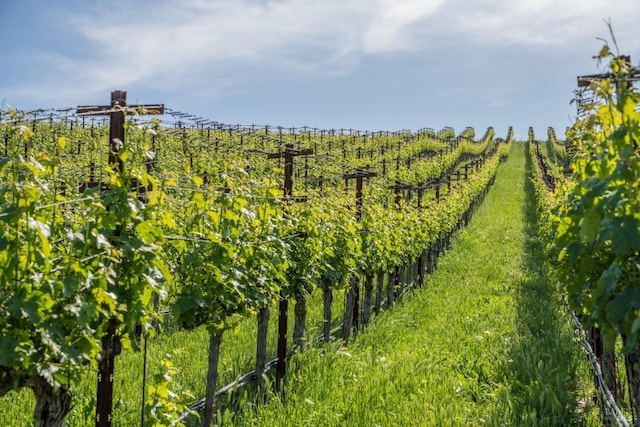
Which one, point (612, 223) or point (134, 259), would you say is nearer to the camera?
point (612, 223)

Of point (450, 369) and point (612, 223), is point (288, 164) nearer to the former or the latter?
point (450, 369)

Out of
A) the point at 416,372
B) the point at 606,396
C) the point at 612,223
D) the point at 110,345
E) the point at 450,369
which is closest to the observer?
the point at 612,223

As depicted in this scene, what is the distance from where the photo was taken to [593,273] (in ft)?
12.9

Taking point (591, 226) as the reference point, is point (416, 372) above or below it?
below

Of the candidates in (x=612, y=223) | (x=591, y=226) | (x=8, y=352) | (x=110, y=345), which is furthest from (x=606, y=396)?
(x=8, y=352)

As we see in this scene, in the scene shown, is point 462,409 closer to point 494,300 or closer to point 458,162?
point 494,300

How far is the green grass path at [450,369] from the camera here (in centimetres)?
629

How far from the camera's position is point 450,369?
7.96m

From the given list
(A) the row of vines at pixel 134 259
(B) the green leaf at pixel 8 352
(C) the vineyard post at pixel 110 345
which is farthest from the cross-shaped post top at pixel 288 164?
(B) the green leaf at pixel 8 352

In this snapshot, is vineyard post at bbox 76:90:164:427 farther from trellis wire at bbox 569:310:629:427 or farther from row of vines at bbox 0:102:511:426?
trellis wire at bbox 569:310:629:427

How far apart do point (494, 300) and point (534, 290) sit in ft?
6.07

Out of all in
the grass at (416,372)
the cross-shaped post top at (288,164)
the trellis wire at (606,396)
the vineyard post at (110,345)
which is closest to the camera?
the vineyard post at (110,345)

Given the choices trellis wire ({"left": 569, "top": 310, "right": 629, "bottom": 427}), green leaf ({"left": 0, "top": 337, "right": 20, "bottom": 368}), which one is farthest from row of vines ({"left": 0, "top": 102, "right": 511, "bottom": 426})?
trellis wire ({"left": 569, "top": 310, "right": 629, "bottom": 427})

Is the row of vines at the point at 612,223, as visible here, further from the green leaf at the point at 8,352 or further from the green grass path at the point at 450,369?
the green leaf at the point at 8,352
